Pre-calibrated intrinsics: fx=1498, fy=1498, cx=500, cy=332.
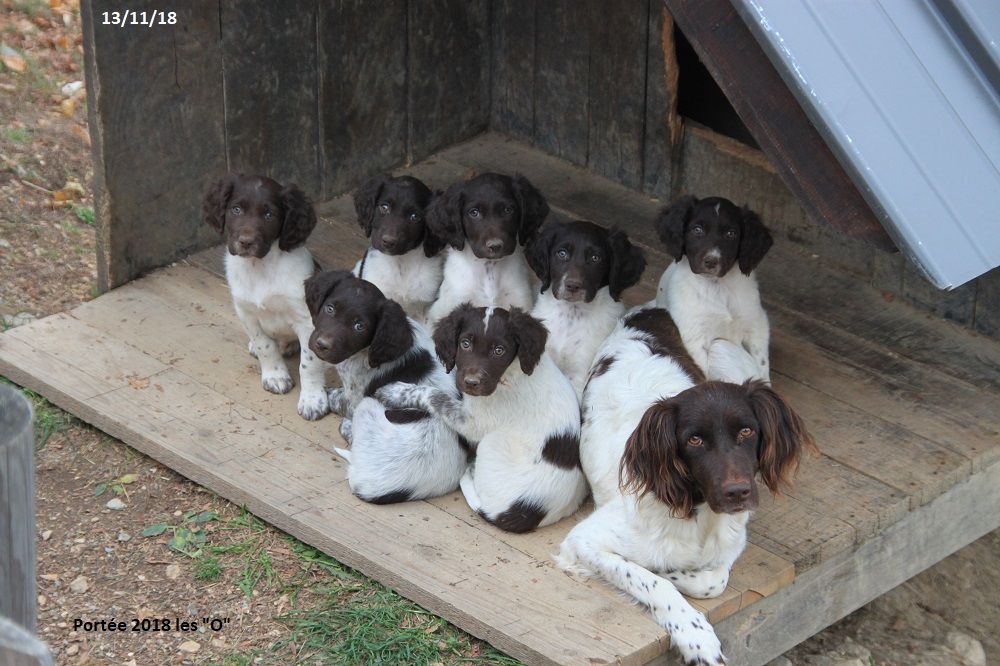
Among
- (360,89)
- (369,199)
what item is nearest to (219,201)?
(369,199)

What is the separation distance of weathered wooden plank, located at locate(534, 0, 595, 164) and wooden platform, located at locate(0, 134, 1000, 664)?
861mm

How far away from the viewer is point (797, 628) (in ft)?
16.9

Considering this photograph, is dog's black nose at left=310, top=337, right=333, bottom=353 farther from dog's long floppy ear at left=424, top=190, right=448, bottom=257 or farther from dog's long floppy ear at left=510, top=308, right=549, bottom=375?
dog's long floppy ear at left=424, top=190, right=448, bottom=257

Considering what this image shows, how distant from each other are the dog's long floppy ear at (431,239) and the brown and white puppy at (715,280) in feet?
2.95

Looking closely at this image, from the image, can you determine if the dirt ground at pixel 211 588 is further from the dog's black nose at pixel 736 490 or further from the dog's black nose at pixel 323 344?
the dog's black nose at pixel 736 490

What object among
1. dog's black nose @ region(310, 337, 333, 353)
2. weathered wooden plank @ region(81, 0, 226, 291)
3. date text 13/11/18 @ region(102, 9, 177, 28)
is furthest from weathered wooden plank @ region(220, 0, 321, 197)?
dog's black nose @ region(310, 337, 333, 353)

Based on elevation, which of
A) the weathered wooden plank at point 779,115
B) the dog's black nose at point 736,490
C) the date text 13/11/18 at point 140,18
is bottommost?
the dog's black nose at point 736,490

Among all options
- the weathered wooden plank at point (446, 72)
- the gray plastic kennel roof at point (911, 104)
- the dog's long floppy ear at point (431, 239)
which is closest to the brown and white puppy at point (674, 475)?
the gray plastic kennel roof at point (911, 104)

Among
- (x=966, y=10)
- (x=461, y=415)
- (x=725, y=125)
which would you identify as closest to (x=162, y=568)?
(x=461, y=415)

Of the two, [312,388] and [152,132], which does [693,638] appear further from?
[152,132]

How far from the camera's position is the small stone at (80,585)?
5168 millimetres

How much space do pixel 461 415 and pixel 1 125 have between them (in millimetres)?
4204

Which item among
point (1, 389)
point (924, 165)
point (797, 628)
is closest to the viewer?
point (1, 389)

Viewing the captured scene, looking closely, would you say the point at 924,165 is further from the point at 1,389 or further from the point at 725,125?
the point at 725,125
